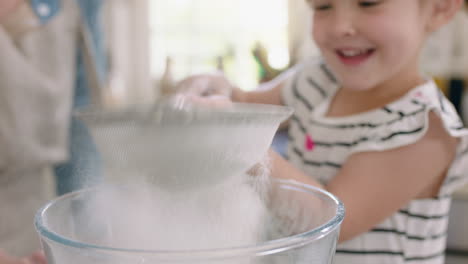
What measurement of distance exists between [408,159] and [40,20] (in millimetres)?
599

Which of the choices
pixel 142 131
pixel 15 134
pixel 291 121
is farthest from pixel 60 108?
pixel 142 131

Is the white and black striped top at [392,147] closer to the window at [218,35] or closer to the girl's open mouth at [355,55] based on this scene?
the girl's open mouth at [355,55]

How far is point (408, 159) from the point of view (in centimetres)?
50

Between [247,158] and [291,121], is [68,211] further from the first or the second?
[291,121]

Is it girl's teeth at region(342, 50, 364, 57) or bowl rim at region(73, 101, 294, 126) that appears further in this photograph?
girl's teeth at region(342, 50, 364, 57)

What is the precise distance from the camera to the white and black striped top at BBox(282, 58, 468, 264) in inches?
20.3

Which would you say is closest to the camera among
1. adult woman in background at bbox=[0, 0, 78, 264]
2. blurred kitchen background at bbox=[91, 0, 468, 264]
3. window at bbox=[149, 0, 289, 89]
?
adult woman in background at bbox=[0, 0, 78, 264]

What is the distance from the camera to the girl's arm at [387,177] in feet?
1.55

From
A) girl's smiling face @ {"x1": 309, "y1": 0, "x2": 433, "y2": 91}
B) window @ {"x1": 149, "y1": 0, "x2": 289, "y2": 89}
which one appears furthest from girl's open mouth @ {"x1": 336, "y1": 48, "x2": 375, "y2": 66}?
window @ {"x1": 149, "y1": 0, "x2": 289, "y2": 89}

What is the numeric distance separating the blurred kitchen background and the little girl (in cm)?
135

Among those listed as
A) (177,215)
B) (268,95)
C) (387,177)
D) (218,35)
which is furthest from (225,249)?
(218,35)

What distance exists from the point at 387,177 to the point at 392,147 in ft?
0.12

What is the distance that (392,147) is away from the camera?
1.65 feet

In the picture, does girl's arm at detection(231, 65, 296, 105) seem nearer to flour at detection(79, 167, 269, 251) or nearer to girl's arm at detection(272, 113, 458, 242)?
girl's arm at detection(272, 113, 458, 242)
